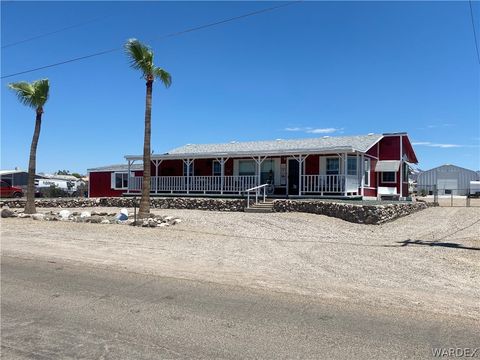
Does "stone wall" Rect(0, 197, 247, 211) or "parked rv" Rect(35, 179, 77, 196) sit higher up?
"parked rv" Rect(35, 179, 77, 196)

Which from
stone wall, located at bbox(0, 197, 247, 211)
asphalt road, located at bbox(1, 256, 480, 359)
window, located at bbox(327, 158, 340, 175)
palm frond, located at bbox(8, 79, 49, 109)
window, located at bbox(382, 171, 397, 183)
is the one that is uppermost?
palm frond, located at bbox(8, 79, 49, 109)

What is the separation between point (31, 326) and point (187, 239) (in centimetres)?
813

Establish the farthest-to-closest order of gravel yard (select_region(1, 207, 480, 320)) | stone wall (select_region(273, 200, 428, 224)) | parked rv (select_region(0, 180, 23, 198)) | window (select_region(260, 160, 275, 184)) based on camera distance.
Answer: parked rv (select_region(0, 180, 23, 198))
window (select_region(260, 160, 275, 184))
stone wall (select_region(273, 200, 428, 224))
gravel yard (select_region(1, 207, 480, 320))

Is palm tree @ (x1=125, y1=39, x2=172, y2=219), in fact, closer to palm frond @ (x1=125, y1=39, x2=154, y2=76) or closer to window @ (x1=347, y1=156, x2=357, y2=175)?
palm frond @ (x1=125, y1=39, x2=154, y2=76)

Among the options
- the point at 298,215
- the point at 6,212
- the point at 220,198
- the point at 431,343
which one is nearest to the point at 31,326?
the point at 431,343

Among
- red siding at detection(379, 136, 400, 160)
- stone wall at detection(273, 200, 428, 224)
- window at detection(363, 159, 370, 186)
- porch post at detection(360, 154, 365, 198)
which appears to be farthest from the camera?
red siding at detection(379, 136, 400, 160)

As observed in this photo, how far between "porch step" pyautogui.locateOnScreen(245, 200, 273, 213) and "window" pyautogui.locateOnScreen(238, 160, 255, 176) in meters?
5.21

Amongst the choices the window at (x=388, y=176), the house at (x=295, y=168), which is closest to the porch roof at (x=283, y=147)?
the house at (x=295, y=168)

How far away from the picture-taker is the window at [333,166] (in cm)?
2570

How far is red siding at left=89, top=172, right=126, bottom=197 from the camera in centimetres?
3856

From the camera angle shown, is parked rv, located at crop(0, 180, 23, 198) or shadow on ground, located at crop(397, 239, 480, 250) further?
parked rv, located at crop(0, 180, 23, 198)

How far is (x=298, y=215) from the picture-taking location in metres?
19.9

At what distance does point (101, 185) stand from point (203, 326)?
35.3m

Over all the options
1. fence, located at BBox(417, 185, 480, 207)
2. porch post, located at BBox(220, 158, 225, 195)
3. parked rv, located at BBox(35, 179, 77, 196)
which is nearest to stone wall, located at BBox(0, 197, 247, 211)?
porch post, located at BBox(220, 158, 225, 195)
